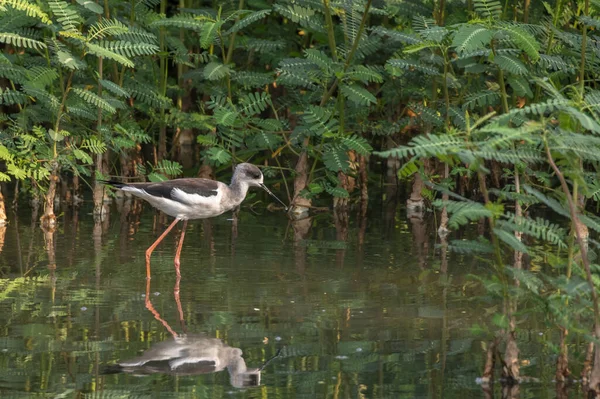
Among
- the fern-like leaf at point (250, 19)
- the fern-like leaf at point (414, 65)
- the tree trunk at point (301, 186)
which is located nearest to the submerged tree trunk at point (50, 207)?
the fern-like leaf at point (250, 19)

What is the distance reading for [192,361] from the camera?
6.74 metres

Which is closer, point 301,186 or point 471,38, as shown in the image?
point 471,38

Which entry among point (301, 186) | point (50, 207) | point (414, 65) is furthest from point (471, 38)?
point (50, 207)

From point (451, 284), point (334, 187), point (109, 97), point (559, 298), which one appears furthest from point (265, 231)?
point (559, 298)

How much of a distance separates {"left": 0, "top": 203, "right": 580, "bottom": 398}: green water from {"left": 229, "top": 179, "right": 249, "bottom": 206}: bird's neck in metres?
0.47

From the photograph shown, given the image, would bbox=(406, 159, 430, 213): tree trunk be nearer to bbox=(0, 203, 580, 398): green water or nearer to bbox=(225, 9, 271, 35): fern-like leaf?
bbox=(0, 203, 580, 398): green water

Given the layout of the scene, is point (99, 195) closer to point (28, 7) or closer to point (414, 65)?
point (28, 7)

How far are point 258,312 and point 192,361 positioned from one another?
1342 mm

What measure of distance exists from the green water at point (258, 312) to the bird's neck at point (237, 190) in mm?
474

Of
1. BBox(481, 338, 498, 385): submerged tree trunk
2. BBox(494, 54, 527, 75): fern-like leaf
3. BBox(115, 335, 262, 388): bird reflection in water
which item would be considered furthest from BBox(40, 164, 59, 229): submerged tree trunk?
BBox(481, 338, 498, 385): submerged tree trunk

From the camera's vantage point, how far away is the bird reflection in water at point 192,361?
21.2 ft

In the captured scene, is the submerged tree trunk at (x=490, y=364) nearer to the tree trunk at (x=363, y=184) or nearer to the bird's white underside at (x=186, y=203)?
the bird's white underside at (x=186, y=203)

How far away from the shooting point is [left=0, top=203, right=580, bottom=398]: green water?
20.7 feet

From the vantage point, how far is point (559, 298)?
6066mm
